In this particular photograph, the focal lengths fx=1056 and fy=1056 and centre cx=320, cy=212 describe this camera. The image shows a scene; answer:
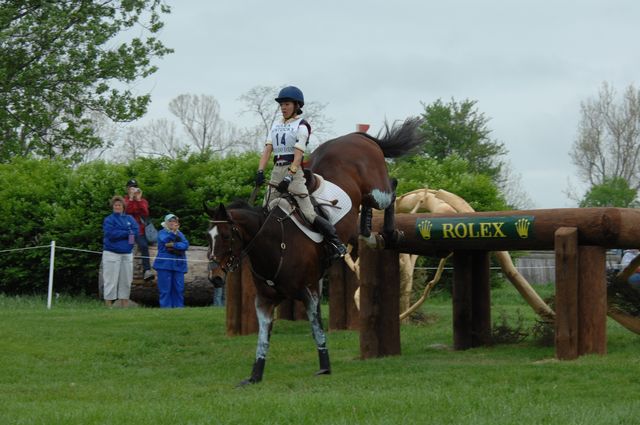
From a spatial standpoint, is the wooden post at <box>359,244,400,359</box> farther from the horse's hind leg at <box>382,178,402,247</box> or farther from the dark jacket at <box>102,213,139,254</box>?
the dark jacket at <box>102,213,139,254</box>

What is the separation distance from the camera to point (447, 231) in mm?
12758

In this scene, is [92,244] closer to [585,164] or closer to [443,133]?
[443,133]

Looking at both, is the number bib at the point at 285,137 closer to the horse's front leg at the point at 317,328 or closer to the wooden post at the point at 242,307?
the horse's front leg at the point at 317,328

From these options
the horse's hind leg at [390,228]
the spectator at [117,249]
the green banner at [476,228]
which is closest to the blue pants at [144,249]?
the spectator at [117,249]

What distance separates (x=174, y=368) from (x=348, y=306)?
15.4ft

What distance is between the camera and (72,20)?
32.0 m

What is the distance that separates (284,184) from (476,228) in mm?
2471

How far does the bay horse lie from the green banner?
48cm

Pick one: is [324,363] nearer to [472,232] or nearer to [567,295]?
[472,232]

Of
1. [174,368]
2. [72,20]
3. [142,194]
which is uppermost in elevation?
[72,20]

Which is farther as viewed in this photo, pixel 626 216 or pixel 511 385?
pixel 626 216

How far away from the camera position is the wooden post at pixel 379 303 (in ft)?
42.9

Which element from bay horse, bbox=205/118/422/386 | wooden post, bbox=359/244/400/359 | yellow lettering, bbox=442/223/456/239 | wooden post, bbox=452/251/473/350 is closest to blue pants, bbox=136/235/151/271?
wooden post, bbox=452/251/473/350

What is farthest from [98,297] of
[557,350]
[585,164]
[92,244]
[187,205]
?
[585,164]
